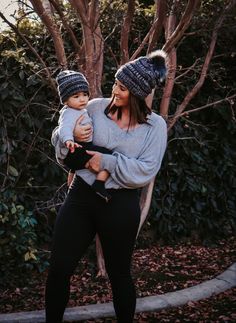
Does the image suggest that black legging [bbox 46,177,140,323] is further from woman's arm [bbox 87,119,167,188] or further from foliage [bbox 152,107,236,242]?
foliage [bbox 152,107,236,242]

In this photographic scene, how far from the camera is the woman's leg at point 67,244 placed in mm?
2381

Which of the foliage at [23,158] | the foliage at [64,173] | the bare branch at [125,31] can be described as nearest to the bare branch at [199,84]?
the foliage at [64,173]

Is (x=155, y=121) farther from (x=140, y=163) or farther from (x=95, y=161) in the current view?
(x=95, y=161)

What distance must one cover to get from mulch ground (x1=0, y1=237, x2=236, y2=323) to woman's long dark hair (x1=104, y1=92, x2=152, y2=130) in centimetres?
143

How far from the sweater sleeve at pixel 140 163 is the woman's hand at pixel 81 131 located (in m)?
0.14

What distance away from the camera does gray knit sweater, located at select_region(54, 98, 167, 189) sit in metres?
2.33

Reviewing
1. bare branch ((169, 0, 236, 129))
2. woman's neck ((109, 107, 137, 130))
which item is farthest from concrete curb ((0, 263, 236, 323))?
woman's neck ((109, 107, 137, 130))

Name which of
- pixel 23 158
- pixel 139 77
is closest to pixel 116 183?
pixel 139 77

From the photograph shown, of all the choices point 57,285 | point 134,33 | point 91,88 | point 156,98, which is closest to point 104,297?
point 57,285

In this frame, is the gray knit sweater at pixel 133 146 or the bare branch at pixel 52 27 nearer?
the gray knit sweater at pixel 133 146

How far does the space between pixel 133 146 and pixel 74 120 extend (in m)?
0.31

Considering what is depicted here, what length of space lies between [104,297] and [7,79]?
1849 mm

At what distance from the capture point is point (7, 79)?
3.95 m

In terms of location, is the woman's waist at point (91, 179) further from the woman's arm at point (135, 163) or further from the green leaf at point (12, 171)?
the green leaf at point (12, 171)
